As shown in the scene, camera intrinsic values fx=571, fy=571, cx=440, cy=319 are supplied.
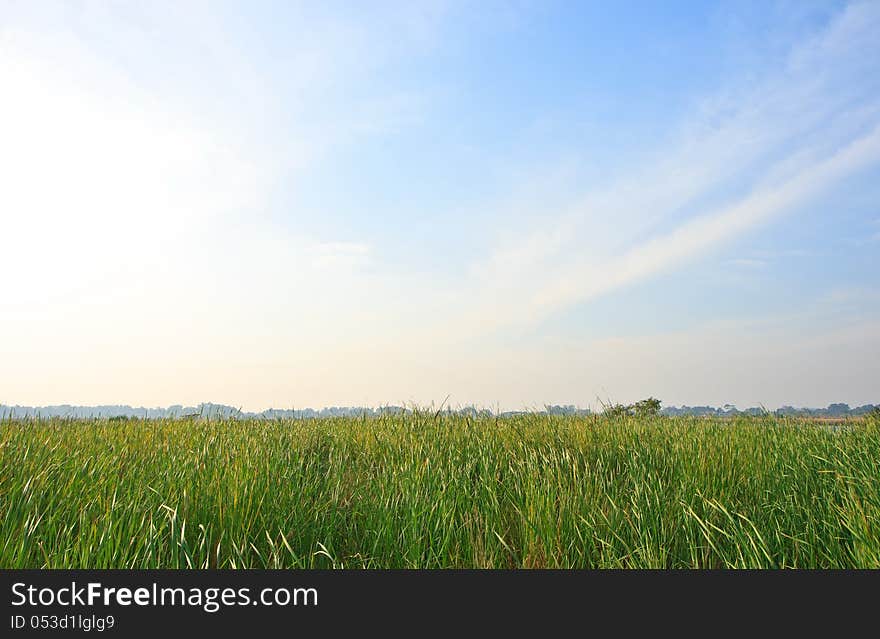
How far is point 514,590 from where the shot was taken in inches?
98.7

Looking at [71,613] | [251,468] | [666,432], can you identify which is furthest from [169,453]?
[666,432]

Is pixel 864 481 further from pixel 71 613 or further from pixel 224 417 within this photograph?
pixel 224 417

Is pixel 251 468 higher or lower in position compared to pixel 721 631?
higher

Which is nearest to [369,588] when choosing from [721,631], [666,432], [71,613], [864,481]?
[71,613]

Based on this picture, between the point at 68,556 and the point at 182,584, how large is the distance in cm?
101

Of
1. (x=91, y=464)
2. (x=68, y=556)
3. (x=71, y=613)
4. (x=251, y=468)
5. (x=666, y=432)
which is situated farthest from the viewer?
(x=666, y=432)

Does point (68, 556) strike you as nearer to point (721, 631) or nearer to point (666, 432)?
point (721, 631)

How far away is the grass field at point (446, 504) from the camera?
3314 mm

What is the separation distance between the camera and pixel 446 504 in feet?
12.9

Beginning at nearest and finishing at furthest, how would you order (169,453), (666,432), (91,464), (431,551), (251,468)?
(431,551) < (251,468) < (91,464) < (169,453) < (666,432)

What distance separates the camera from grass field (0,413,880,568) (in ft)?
10.9

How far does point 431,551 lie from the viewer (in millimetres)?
3352

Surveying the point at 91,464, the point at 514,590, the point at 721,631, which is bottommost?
the point at 721,631

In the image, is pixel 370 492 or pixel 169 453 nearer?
pixel 370 492
